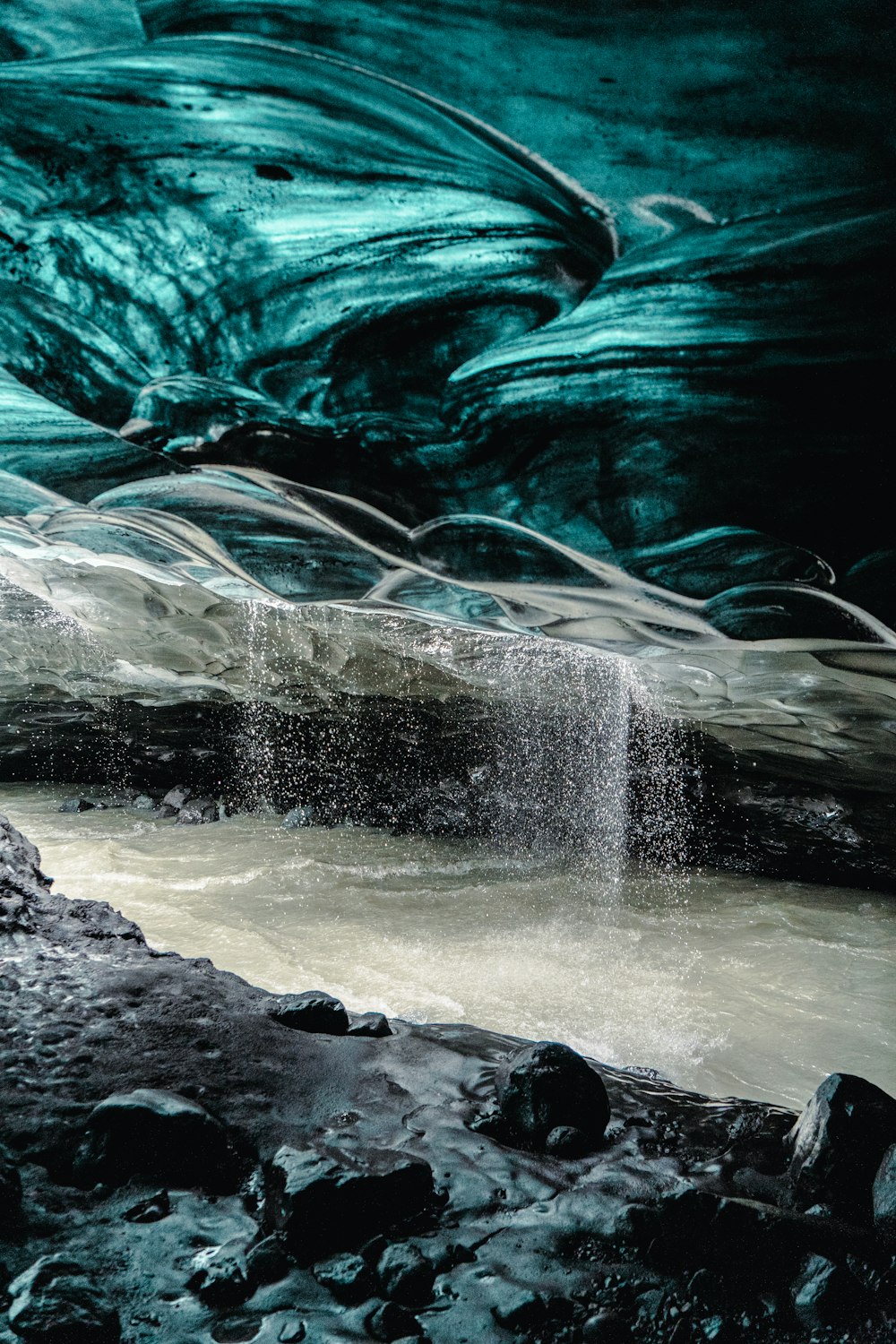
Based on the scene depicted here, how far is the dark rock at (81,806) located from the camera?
10.3m

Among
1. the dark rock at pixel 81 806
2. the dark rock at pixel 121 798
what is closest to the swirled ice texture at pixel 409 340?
the dark rock at pixel 81 806

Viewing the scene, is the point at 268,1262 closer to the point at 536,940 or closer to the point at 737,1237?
the point at 737,1237

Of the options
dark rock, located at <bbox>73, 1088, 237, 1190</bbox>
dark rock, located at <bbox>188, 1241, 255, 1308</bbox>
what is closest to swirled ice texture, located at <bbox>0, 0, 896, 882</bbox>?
dark rock, located at <bbox>73, 1088, 237, 1190</bbox>

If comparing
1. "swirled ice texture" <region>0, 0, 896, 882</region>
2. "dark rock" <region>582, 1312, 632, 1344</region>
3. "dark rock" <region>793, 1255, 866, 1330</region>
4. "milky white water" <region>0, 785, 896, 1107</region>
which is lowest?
"milky white water" <region>0, 785, 896, 1107</region>

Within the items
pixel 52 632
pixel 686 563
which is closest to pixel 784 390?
pixel 686 563

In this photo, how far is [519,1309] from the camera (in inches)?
83.6

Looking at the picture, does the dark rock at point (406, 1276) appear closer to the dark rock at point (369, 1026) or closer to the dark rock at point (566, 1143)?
the dark rock at point (566, 1143)

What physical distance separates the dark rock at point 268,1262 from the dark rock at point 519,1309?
1.86 ft

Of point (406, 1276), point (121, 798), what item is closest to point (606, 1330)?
point (406, 1276)

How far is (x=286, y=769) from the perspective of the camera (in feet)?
36.0

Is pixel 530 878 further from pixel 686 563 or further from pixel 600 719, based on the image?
pixel 686 563

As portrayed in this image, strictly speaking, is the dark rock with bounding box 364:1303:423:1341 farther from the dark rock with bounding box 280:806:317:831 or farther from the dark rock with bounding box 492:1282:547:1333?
the dark rock with bounding box 280:806:317:831

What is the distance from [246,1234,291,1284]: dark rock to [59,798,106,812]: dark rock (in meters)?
8.97

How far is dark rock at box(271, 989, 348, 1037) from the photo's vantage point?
11.3ft
